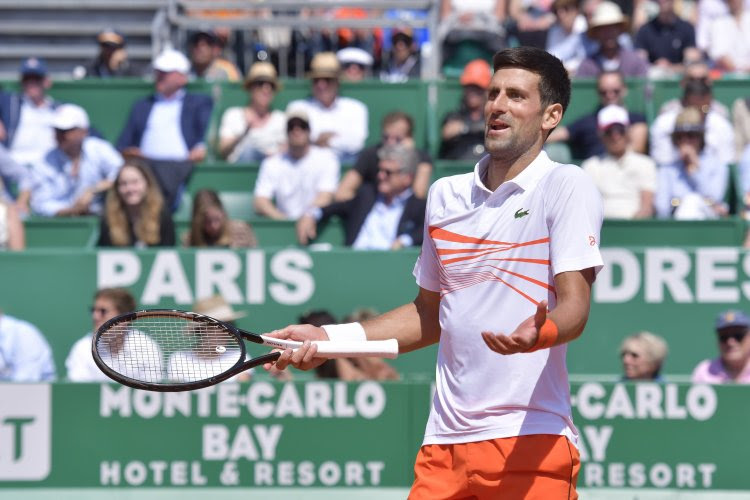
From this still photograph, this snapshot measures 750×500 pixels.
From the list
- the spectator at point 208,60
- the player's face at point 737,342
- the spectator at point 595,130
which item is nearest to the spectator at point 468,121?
the spectator at point 595,130

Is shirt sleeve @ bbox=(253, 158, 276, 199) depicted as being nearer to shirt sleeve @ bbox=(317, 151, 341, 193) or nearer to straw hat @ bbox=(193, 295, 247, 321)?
shirt sleeve @ bbox=(317, 151, 341, 193)

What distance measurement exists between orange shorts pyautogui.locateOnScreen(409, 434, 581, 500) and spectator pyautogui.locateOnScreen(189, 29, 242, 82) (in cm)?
826

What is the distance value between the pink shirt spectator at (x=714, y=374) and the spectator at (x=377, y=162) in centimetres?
239

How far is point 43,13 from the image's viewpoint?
14.3 meters

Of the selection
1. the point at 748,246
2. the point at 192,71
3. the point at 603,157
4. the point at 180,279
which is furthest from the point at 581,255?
the point at 192,71

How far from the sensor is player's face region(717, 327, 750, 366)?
25.0 ft

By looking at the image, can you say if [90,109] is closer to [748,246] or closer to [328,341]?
[748,246]

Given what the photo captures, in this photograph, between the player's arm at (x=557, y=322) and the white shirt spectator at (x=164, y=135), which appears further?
the white shirt spectator at (x=164, y=135)

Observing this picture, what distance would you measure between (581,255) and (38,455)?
399 centimetres

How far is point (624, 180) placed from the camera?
9.58 meters

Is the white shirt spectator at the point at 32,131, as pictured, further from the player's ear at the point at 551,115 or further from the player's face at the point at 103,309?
the player's ear at the point at 551,115

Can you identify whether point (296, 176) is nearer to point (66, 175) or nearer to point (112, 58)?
point (66, 175)

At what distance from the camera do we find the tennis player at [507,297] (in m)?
3.77

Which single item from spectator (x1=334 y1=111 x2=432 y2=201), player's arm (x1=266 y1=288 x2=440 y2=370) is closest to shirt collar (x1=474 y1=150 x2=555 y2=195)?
player's arm (x1=266 y1=288 x2=440 y2=370)
